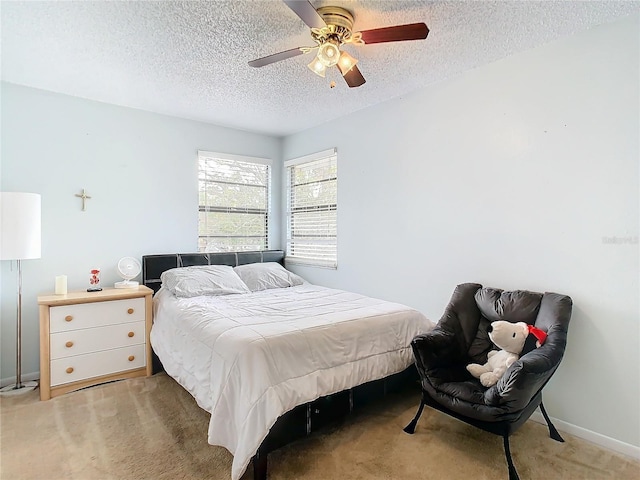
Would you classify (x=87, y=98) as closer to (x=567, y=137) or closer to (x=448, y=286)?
(x=448, y=286)

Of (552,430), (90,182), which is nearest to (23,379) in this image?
(90,182)

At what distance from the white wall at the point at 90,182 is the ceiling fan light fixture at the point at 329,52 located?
2.54 meters

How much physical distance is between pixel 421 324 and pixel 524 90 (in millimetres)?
1884

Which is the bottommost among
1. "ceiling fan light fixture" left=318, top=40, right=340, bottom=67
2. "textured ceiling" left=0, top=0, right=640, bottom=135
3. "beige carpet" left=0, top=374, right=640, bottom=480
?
"beige carpet" left=0, top=374, right=640, bottom=480

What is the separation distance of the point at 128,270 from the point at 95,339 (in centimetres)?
75

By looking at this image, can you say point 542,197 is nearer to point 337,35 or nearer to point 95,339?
point 337,35

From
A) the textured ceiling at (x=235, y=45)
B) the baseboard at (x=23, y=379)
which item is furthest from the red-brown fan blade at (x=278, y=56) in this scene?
the baseboard at (x=23, y=379)

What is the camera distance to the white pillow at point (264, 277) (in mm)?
3834

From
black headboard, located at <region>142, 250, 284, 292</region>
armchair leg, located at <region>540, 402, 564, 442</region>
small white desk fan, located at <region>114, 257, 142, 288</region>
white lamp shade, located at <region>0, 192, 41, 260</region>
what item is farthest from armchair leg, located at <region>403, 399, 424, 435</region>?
white lamp shade, located at <region>0, 192, 41, 260</region>

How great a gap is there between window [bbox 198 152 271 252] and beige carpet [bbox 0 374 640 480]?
215 centimetres

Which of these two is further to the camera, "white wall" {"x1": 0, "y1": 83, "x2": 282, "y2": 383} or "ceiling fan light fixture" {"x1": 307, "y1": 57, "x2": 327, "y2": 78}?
"white wall" {"x1": 0, "y1": 83, "x2": 282, "y2": 383}

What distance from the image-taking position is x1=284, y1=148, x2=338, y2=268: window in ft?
13.7

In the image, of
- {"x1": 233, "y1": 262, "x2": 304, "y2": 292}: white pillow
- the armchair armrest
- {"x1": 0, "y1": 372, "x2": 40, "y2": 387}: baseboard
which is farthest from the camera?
{"x1": 233, "y1": 262, "x2": 304, "y2": 292}: white pillow

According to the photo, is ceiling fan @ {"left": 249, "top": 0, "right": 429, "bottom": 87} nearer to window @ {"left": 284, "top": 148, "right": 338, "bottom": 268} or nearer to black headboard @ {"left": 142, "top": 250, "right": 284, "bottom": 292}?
window @ {"left": 284, "top": 148, "right": 338, "bottom": 268}
